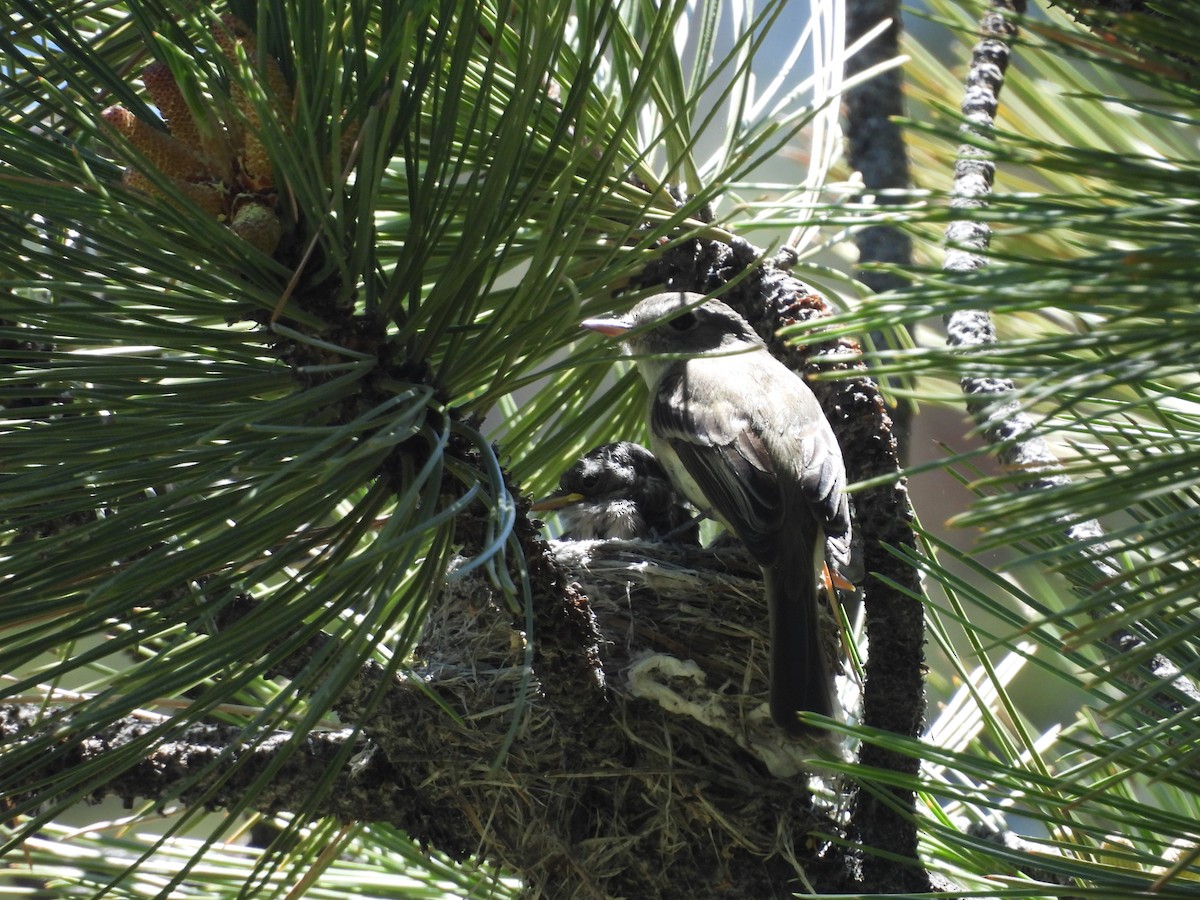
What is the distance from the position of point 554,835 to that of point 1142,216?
4.89 ft

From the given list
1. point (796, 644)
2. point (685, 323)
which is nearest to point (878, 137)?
point (685, 323)

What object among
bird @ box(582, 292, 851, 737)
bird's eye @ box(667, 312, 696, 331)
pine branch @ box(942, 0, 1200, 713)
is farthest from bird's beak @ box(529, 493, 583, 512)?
pine branch @ box(942, 0, 1200, 713)

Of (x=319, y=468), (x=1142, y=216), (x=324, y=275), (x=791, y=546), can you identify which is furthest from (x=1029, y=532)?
(x=791, y=546)

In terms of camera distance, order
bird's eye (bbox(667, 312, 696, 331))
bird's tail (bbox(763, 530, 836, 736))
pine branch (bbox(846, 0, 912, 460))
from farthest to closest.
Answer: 1. bird's eye (bbox(667, 312, 696, 331))
2. pine branch (bbox(846, 0, 912, 460))
3. bird's tail (bbox(763, 530, 836, 736))

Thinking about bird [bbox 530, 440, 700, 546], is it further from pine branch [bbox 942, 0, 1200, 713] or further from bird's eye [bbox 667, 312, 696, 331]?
pine branch [bbox 942, 0, 1200, 713]

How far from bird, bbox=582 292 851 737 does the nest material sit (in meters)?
0.13

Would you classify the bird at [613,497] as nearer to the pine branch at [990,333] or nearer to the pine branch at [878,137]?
the pine branch at [878,137]

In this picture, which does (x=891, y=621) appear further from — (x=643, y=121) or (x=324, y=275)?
(x=643, y=121)

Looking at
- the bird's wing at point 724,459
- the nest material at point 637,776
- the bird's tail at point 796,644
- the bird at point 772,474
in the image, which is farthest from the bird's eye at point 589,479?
the bird's tail at point 796,644

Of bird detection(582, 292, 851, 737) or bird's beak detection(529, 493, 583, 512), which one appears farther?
bird's beak detection(529, 493, 583, 512)

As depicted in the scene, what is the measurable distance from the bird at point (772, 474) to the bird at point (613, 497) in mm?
297

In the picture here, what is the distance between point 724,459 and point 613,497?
0.74m

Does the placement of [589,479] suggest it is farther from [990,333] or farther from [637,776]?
[990,333]

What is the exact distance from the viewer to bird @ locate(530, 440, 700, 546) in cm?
341
